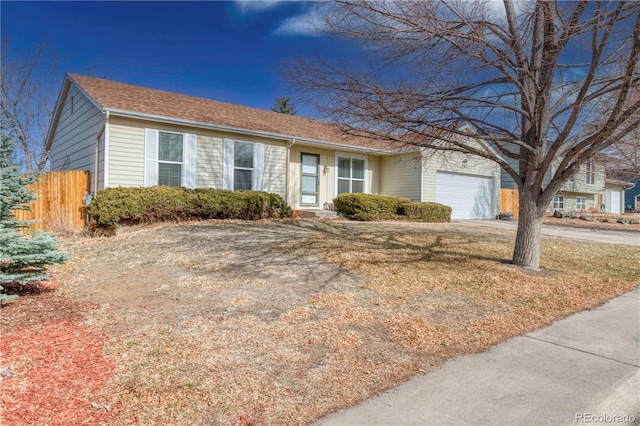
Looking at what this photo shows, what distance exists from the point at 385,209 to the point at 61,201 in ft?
35.0

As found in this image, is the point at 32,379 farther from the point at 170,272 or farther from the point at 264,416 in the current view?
the point at 170,272

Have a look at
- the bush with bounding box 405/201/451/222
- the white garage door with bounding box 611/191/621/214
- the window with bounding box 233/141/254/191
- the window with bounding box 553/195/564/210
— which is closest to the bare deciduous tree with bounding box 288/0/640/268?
the window with bounding box 233/141/254/191

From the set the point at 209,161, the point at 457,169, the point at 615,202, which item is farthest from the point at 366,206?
the point at 615,202

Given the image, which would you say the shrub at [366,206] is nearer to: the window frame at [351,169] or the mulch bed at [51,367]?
the window frame at [351,169]

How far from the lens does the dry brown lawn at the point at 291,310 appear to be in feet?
8.75

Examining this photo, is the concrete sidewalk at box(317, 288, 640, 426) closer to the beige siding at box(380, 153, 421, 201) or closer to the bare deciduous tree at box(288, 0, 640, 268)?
the bare deciduous tree at box(288, 0, 640, 268)

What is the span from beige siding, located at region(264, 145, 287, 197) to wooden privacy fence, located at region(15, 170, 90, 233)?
5568 mm

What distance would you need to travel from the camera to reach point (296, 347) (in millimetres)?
3391

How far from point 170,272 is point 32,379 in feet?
10.2

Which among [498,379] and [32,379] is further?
[498,379]

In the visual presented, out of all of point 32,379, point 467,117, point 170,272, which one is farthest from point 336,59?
point 32,379

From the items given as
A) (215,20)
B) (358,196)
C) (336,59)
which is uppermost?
(215,20)

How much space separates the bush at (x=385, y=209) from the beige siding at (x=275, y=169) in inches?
84.9

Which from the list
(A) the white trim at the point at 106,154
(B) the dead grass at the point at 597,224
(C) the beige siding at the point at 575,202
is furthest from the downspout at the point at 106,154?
(C) the beige siding at the point at 575,202
